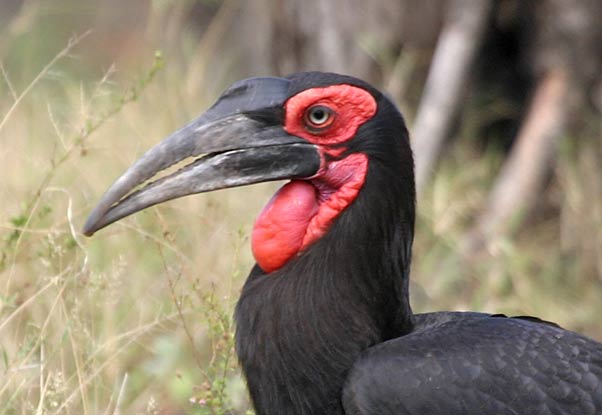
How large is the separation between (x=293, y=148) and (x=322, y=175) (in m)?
0.10

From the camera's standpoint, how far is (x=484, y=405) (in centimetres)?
307

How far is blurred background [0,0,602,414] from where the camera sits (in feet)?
Result: 12.8

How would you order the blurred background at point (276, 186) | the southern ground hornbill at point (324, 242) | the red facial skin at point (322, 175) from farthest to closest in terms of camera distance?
the blurred background at point (276, 186), the red facial skin at point (322, 175), the southern ground hornbill at point (324, 242)

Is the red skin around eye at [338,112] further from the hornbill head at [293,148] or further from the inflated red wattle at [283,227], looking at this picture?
the inflated red wattle at [283,227]

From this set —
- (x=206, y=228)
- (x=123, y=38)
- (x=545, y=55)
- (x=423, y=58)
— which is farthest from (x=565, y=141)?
(x=123, y=38)

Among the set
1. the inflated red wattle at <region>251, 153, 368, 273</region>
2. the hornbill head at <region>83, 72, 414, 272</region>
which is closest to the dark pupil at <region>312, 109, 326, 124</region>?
the hornbill head at <region>83, 72, 414, 272</region>

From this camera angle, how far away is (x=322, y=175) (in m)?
3.32

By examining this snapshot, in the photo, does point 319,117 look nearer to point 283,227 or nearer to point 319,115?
point 319,115

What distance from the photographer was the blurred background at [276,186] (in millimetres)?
3898

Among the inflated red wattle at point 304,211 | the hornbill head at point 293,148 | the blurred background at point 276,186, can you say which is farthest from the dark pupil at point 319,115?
the blurred background at point 276,186

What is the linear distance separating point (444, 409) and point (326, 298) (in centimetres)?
42

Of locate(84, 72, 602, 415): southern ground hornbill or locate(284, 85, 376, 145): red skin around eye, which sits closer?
locate(84, 72, 602, 415): southern ground hornbill

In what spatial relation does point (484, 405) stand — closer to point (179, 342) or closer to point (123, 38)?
point (179, 342)

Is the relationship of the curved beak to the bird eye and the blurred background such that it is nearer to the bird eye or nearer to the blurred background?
the bird eye
